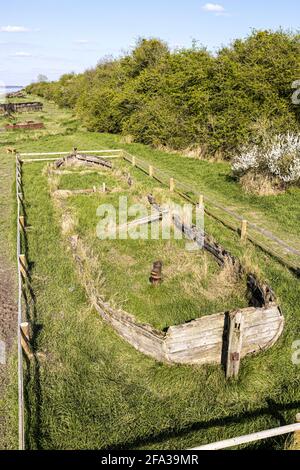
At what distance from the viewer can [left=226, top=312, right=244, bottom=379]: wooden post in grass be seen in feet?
20.4

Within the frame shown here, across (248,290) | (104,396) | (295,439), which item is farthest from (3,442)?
(248,290)

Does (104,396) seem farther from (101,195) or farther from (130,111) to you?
(130,111)

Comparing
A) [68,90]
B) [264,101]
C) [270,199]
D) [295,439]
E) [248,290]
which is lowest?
[295,439]

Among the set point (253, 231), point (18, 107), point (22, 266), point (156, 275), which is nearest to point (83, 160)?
point (253, 231)

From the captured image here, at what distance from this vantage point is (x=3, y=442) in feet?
18.1

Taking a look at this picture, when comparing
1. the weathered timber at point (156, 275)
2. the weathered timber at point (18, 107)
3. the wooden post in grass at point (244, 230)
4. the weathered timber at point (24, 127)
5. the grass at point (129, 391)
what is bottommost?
the grass at point (129, 391)

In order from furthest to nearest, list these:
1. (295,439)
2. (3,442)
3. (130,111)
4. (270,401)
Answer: (130,111), (270,401), (3,442), (295,439)

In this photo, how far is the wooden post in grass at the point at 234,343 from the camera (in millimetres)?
6211

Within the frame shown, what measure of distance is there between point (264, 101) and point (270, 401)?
19.8 metres

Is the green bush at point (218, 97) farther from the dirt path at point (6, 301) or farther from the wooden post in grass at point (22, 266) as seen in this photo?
the wooden post in grass at point (22, 266)

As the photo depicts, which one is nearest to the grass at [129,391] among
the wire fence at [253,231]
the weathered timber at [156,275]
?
the wire fence at [253,231]

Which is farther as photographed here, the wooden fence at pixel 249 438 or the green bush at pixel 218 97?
the green bush at pixel 218 97

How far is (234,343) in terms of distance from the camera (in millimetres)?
6320

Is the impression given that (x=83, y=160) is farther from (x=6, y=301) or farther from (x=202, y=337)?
(x=202, y=337)
